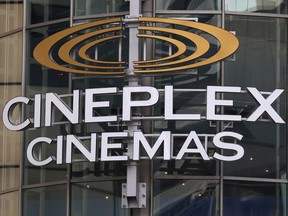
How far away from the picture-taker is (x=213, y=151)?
25.8 metres

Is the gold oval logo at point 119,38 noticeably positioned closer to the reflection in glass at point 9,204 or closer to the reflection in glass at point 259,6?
the reflection in glass at point 259,6

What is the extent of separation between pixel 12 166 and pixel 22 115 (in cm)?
154

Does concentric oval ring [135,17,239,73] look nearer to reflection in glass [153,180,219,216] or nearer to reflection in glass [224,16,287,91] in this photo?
reflection in glass [224,16,287,91]

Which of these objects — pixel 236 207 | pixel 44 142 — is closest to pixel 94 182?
pixel 44 142

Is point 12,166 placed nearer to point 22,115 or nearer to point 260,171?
point 22,115

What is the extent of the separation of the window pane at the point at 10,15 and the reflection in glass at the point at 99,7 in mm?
1919

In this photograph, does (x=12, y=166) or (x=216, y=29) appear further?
(x=12, y=166)

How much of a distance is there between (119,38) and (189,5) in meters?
1.85

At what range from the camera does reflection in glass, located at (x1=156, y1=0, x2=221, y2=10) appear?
26.8 metres

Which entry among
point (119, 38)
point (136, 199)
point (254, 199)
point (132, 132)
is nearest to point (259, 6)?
point (119, 38)

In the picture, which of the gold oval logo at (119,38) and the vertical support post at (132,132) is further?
the gold oval logo at (119,38)

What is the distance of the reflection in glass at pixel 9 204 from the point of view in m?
28.0

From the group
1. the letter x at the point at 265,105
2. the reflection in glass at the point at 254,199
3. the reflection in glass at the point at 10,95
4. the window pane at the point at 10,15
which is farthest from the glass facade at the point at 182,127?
the window pane at the point at 10,15

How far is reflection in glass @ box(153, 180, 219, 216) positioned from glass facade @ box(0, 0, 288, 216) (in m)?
0.02
